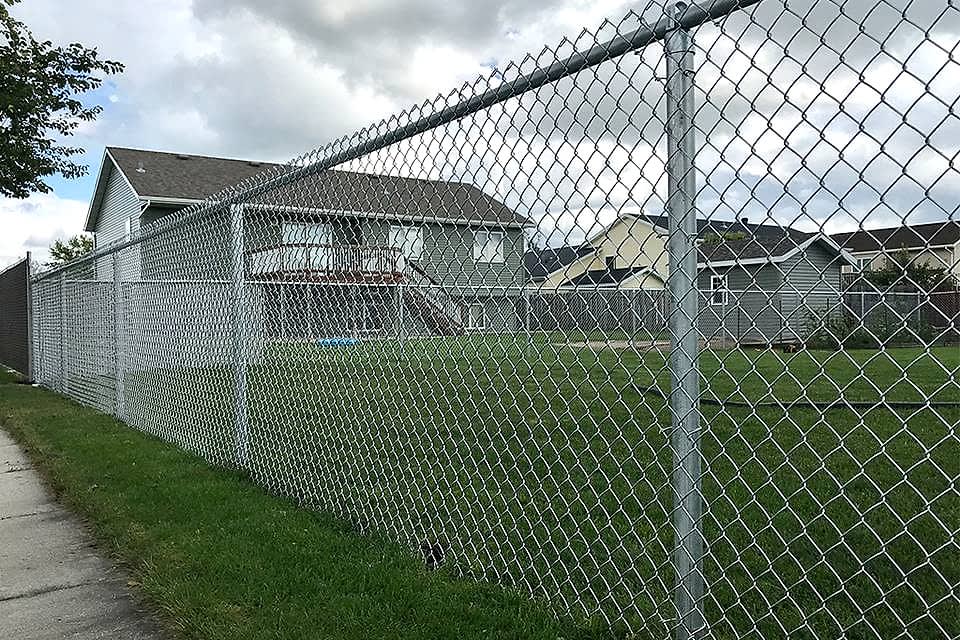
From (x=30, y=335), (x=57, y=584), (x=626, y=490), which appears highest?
(x=30, y=335)

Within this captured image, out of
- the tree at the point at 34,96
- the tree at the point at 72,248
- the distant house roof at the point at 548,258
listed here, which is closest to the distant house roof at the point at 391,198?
the distant house roof at the point at 548,258

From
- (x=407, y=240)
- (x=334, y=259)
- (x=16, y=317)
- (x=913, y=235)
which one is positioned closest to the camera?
(x=913, y=235)

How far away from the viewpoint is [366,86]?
11086mm

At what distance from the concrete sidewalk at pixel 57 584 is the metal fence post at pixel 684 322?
6.11ft

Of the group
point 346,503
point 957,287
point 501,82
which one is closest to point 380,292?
point 346,503

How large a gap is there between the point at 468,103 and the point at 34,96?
412 inches

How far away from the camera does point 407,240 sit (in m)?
3.59

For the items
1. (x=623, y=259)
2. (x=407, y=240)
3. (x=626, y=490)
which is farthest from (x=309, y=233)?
(x=623, y=259)

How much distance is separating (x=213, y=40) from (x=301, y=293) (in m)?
6.67

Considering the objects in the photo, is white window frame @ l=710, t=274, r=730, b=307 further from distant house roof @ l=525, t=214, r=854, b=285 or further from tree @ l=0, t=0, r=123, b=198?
tree @ l=0, t=0, r=123, b=198

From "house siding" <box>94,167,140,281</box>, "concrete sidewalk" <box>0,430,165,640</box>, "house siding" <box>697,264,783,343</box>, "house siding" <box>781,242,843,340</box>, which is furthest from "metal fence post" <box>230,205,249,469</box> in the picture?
"house siding" <box>94,167,140,281</box>

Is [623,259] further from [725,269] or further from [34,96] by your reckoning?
[34,96]

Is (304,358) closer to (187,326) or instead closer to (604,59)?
(187,326)

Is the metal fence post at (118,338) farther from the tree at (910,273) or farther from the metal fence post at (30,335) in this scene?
the tree at (910,273)
